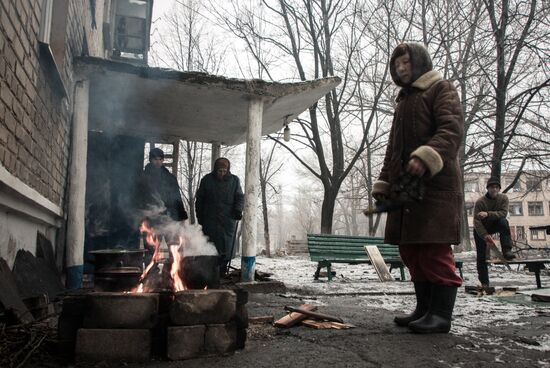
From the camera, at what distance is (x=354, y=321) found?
12.4ft

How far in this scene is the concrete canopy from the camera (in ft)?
19.9

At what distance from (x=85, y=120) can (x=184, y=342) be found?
14.7 feet

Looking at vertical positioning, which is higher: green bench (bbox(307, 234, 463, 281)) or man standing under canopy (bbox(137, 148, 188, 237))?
man standing under canopy (bbox(137, 148, 188, 237))

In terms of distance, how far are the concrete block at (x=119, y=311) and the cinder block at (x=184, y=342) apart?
15cm

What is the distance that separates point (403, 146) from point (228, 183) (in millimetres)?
3923

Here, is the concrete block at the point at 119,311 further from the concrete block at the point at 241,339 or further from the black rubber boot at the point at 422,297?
the black rubber boot at the point at 422,297

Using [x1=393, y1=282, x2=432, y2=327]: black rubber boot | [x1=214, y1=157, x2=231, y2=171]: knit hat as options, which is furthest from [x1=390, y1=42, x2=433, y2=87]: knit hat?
[x1=214, y1=157, x2=231, y2=171]: knit hat

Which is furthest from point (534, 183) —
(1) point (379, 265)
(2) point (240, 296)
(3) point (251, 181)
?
(2) point (240, 296)

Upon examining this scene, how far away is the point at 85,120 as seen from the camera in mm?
5938

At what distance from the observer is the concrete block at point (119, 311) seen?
2.41 meters

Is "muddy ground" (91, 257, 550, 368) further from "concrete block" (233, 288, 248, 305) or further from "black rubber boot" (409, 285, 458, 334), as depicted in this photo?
"concrete block" (233, 288, 248, 305)

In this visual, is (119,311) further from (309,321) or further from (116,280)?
(309,321)

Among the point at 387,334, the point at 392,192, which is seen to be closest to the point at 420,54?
the point at 392,192

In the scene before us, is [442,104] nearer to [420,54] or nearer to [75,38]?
[420,54]
